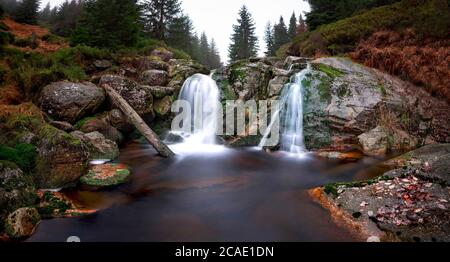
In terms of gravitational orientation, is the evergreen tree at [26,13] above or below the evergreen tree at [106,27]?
above

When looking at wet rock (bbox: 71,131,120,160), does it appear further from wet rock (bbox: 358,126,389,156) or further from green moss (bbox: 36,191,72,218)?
wet rock (bbox: 358,126,389,156)

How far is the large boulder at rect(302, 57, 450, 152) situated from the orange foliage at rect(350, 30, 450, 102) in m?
0.50

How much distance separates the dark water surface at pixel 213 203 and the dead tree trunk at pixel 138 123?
0.61m

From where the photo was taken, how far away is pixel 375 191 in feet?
17.6

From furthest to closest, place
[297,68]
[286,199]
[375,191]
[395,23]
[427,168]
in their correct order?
[395,23] → [297,68] → [427,168] → [286,199] → [375,191]

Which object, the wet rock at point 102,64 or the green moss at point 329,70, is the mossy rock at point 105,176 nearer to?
the wet rock at point 102,64

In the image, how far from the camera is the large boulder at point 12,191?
438 cm

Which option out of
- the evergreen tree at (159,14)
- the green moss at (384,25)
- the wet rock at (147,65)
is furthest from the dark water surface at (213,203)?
the evergreen tree at (159,14)

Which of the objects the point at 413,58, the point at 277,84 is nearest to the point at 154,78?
the point at 277,84

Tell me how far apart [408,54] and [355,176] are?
8.34 metres

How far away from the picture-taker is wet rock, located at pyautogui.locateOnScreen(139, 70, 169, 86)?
1312 centimetres

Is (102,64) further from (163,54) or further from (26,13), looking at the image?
(26,13)
